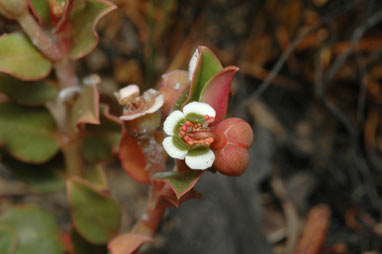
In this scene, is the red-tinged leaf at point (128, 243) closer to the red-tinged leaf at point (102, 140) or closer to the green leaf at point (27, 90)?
the red-tinged leaf at point (102, 140)

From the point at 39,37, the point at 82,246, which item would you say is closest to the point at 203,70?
the point at 39,37

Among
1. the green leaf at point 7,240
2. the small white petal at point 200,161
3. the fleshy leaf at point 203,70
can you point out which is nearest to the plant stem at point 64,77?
the green leaf at point 7,240

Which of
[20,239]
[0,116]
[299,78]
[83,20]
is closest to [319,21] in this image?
[299,78]

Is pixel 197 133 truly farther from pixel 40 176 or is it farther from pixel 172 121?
pixel 40 176

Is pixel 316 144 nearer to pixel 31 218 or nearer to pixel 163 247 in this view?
pixel 163 247

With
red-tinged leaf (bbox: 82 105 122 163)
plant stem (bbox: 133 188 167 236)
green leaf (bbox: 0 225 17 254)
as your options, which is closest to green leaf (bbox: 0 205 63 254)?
green leaf (bbox: 0 225 17 254)

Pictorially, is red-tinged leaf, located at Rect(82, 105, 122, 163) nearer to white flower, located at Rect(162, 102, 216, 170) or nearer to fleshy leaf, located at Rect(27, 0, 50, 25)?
fleshy leaf, located at Rect(27, 0, 50, 25)

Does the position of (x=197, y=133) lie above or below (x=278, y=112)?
above
